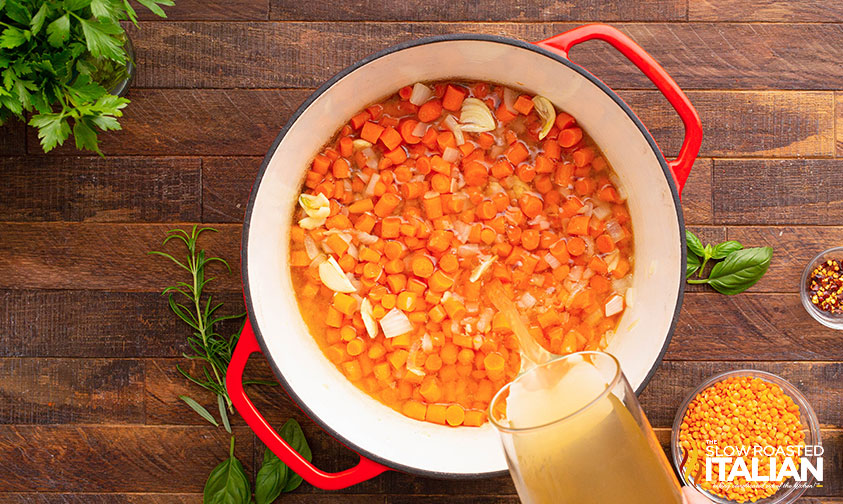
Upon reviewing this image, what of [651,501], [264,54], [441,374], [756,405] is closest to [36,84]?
[264,54]

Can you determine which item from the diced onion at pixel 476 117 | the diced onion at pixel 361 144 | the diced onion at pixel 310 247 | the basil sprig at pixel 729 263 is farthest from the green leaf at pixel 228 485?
the basil sprig at pixel 729 263

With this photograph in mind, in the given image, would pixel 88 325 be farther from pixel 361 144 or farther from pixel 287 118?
pixel 361 144

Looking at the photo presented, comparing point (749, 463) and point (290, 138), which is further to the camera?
point (749, 463)

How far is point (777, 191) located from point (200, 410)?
1875 millimetres

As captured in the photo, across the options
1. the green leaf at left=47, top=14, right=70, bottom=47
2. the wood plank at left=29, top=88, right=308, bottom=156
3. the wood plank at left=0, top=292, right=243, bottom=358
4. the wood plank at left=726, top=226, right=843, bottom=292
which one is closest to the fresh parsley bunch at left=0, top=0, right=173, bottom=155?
the green leaf at left=47, top=14, right=70, bottom=47

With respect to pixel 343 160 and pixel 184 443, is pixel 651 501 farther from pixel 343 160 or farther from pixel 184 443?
pixel 184 443

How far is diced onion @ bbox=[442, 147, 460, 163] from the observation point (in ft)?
5.55

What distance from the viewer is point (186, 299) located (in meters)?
1.84

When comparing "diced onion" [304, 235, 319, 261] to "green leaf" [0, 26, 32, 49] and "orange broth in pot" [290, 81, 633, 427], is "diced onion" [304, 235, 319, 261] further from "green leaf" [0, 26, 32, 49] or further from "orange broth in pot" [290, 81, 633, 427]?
"green leaf" [0, 26, 32, 49]

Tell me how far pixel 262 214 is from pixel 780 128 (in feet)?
5.11

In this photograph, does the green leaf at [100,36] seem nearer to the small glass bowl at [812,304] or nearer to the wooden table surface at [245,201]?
the wooden table surface at [245,201]

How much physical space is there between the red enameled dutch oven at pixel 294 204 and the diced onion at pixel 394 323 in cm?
21

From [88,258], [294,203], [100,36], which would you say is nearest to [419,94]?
[294,203]

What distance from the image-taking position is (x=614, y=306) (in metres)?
1.73
